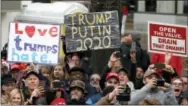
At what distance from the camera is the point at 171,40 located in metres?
7.43

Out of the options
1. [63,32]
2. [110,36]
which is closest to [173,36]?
[110,36]

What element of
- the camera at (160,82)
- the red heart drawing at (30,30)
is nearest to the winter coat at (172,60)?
the camera at (160,82)

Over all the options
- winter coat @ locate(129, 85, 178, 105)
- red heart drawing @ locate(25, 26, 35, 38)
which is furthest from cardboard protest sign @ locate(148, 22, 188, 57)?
red heart drawing @ locate(25, 26, 35, 38)

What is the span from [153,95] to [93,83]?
1.12 m

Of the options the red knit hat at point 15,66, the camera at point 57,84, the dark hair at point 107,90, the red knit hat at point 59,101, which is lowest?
the red knit hat at point 59,101

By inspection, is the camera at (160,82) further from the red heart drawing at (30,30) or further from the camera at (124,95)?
the red heart drawing at (30,30)

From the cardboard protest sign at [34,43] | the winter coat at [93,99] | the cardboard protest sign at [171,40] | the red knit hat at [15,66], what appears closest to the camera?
the winter coat at [93,99]

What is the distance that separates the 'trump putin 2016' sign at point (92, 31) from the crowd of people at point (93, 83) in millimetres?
300

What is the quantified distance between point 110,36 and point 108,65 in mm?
535

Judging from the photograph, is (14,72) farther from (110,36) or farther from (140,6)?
(140,6)

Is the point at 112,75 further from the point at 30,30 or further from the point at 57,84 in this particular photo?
the point at 30,30

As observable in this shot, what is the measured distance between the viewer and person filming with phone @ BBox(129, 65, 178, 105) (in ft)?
20.9

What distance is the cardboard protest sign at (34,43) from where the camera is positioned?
7242mm

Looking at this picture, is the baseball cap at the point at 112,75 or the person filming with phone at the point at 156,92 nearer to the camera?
the person filming with phone at the point at 156,92
